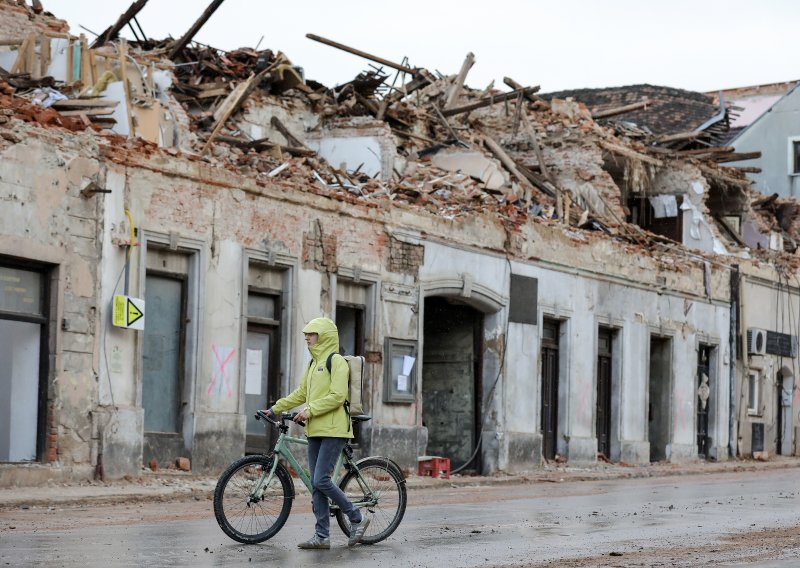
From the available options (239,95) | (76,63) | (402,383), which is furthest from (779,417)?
(76,63)

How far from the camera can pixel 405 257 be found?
25781 millimetres

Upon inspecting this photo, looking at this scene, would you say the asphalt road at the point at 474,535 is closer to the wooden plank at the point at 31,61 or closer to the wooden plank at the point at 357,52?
the wooden plank at the point at 31,61

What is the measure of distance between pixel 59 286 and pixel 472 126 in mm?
17549

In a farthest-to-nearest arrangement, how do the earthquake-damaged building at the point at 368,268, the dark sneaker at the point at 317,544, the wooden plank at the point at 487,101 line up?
the wooden plank at the point at 487,101 < the earthquake-damaged building at the point at 368,268 < the dark sneaker at the point at 317,544

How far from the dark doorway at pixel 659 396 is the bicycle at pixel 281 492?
21864mm

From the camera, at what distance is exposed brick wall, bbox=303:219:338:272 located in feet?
77.7

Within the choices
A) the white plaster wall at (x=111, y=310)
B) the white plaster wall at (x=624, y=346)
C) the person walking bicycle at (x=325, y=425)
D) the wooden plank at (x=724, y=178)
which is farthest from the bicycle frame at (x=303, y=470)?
the wooden plank at (x=724, y=178)

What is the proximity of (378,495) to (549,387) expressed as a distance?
684 inches

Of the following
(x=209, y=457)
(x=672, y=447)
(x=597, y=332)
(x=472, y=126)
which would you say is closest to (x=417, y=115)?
(x=472, y=126)

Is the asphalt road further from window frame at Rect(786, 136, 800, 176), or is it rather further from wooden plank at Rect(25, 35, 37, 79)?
window frame at Rect(786, 136, 800, 176)

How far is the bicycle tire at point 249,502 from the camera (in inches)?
487

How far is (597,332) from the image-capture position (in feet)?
103

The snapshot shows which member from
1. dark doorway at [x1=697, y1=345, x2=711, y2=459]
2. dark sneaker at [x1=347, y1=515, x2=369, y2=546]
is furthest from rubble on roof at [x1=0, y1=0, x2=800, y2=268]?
dark sneaker at [x1=347, y1=515, x2=369, y2=546]

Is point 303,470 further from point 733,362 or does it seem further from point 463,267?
point 733,362
